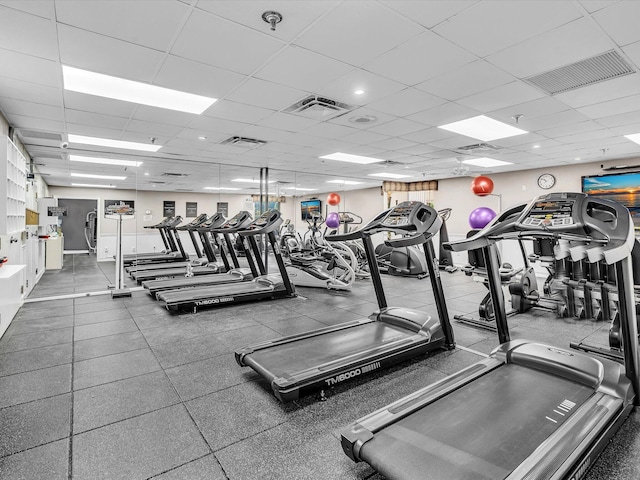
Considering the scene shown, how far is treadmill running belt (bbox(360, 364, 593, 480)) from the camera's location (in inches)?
58.0

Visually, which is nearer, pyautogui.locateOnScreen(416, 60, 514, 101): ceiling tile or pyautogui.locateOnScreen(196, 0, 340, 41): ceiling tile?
pyautogui.locateOnScreen(196, 0, 340, 41): ceiling tile

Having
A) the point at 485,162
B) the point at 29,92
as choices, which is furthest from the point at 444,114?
the point at 29,92

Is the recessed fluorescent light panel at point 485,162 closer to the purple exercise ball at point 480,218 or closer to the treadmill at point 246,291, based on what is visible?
the purple exercise ball at point 480,218

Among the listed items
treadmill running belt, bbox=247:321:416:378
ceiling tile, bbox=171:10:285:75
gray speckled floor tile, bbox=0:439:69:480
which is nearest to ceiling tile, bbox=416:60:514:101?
ceiling tile, bbox=171:10:285:75

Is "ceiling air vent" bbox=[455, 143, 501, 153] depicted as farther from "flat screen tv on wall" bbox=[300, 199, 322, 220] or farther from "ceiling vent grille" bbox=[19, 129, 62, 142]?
"ceiling vent grille" bbox=[19, 129, 62, 142]

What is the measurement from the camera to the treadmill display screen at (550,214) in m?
2.15

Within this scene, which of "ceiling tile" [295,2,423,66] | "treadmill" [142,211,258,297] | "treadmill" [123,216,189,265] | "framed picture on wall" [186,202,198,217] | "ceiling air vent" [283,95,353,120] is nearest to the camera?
"ceiling tile" [295,2,423,66]

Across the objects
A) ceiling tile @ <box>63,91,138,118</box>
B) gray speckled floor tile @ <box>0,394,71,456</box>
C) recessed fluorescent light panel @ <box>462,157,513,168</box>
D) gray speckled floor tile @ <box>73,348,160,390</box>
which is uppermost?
recessed fluorescent light panel @ <box>462,157,513,168</box>

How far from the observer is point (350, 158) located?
7609 millimetres

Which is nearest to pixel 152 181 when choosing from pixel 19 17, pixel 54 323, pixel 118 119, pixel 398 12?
pixel 118 119

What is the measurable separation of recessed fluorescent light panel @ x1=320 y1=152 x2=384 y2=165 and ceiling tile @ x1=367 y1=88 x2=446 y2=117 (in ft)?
8.83

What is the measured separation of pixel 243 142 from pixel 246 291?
8.79 feet

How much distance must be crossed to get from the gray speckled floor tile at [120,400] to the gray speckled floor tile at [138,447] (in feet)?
0.33

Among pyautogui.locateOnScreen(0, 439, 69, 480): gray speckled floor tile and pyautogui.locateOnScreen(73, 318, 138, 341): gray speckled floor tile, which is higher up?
pyautogui.locateOnScreen(73, 318, 138, 341): gray speckled floor tile
